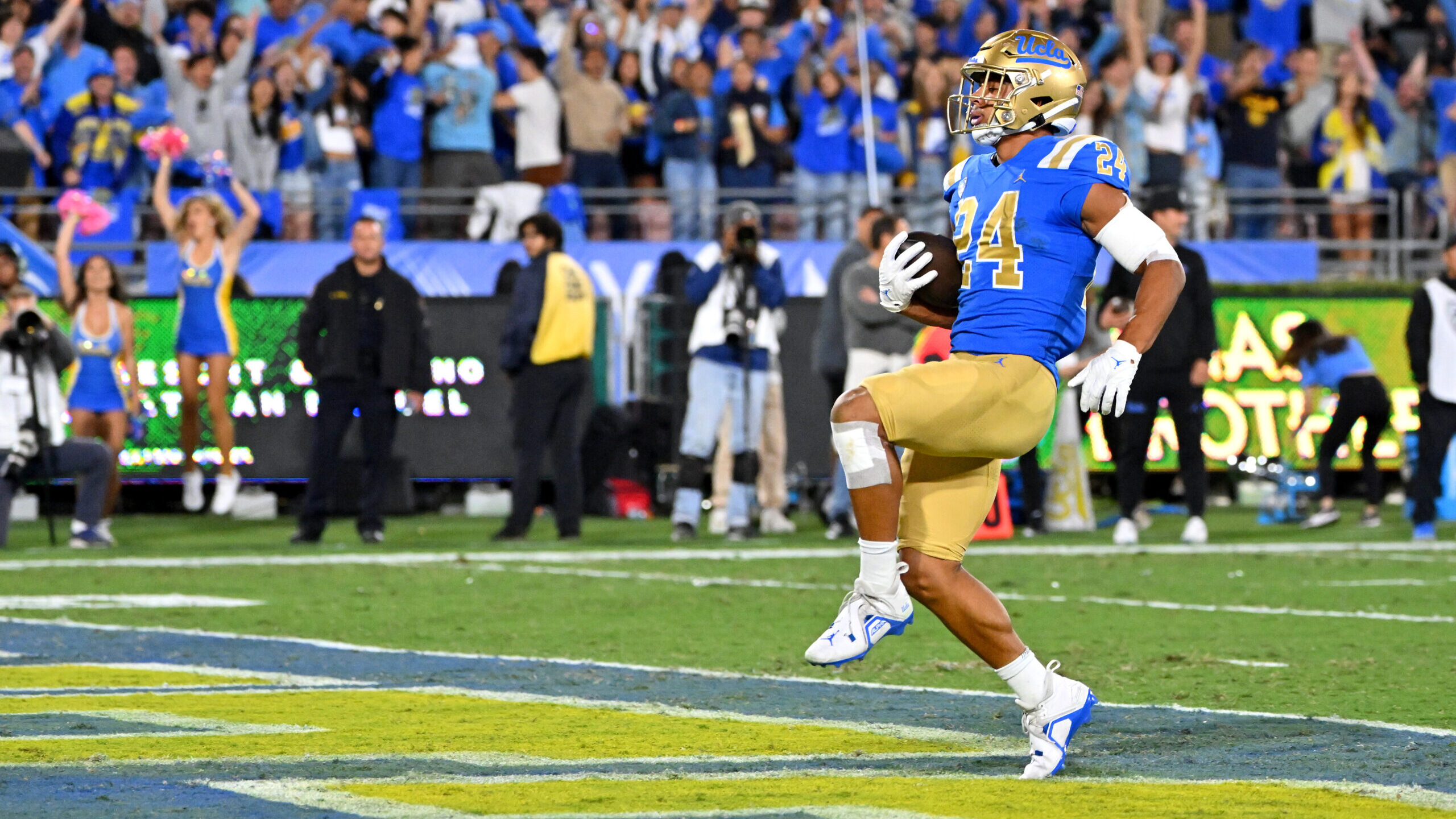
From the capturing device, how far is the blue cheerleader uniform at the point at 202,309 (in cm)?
1734

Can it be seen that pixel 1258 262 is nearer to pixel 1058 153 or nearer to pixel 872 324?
pixel 872 324

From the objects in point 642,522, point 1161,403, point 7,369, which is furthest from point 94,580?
point 1161,403

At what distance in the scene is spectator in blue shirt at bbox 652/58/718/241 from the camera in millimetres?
20438

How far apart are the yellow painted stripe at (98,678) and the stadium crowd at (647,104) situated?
38.8 ft

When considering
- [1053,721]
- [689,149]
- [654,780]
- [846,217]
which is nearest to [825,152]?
[846,217]

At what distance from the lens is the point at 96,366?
16.0 m

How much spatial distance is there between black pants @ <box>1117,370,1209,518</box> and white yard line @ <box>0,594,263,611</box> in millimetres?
6712

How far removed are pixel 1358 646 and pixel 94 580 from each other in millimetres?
7295

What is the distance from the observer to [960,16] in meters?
23.9

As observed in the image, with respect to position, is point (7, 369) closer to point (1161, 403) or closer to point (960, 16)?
point (1161, 403)

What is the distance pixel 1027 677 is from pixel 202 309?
1261cm

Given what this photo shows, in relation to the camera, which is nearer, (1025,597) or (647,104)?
(1025,597)

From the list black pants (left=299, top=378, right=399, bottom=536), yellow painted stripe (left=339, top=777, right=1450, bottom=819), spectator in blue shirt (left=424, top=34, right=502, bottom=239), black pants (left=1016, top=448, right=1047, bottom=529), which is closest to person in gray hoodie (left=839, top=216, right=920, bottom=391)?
black pants (left=1016, top=448, right=1047, bottom=529)

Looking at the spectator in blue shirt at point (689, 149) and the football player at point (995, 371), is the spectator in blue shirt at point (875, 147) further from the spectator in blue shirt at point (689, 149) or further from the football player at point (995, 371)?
the football player at point (995, 371)
